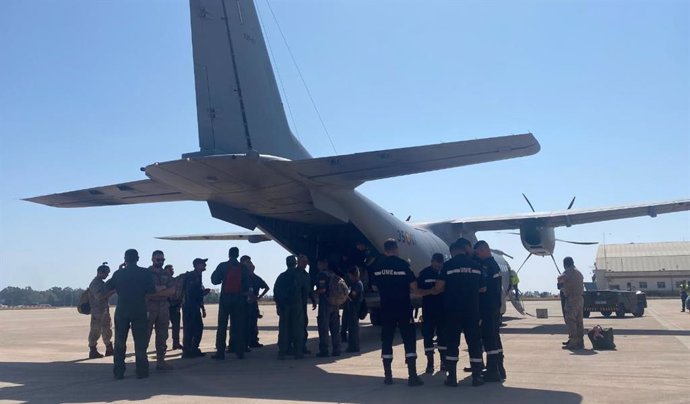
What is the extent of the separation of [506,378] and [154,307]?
554 centimetres

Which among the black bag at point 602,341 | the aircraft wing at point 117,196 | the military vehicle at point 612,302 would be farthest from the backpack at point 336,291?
the military vehicle at point 612,302

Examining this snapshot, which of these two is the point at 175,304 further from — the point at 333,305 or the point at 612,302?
the point at 612,302

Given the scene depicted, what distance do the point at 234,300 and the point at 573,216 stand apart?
1281cm

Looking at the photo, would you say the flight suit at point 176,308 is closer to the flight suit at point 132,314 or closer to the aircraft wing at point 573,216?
the flight suit at point 132,314

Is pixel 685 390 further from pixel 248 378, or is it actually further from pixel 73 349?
pixel 73 349

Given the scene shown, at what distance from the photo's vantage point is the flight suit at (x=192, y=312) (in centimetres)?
1109

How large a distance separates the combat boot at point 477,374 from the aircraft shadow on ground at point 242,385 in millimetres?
100

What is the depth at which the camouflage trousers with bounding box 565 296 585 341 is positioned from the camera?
35.9 ft

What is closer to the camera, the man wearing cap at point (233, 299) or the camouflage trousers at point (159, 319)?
the camouflage trousers at point (159, 319)

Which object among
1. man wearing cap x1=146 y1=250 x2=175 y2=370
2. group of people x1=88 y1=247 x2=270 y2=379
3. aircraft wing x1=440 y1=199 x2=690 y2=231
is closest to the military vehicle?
aircraft wing x1=440 y1=199 x2=690 y2=231

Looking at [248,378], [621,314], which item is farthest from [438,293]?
[621,314]

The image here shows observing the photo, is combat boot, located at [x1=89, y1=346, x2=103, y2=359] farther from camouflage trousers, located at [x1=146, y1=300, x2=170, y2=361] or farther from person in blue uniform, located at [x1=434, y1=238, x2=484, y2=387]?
person in blue uniform, located at [x1=434, y1=238, x2=484, y2=387]

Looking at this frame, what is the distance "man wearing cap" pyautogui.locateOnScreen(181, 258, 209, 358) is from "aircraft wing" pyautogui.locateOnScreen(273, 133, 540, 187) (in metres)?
3.25

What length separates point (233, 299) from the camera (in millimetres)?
10625
